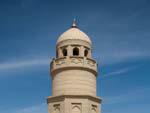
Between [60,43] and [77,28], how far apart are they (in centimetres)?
265

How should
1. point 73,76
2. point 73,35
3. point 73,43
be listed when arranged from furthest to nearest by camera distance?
1. point 73,35
2. point 73,43
3. point 73,76

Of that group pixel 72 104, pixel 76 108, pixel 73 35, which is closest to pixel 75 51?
pixel 73 35

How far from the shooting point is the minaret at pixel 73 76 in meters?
34.9

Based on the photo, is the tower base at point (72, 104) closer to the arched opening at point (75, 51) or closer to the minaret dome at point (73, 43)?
the minaret dome at point (73, 43)

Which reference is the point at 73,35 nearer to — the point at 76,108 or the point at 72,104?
the point at 72,104

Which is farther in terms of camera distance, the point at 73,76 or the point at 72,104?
the point at 73,76

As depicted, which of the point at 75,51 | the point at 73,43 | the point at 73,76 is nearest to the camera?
the point at 73,76

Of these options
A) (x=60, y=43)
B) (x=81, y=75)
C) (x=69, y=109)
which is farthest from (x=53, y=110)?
(x=60, y=43)

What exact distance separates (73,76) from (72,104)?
2.83m

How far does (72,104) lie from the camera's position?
3484cm

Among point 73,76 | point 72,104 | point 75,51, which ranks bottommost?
point 72,104

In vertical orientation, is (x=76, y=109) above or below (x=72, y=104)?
below

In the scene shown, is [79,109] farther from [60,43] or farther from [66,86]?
[60,43]

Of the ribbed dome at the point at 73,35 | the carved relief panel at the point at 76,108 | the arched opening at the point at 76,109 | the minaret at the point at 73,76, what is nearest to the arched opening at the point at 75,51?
the minaret at the point at 73,76
